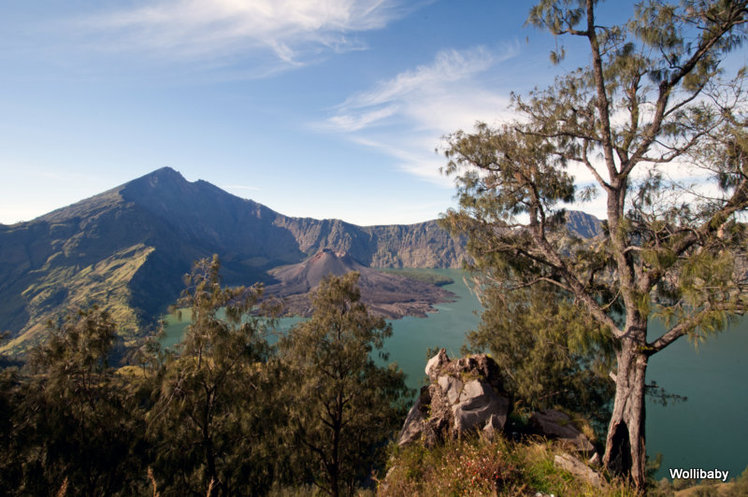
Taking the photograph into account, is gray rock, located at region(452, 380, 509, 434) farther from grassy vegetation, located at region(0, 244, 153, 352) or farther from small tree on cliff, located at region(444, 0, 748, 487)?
grassy vegetation, located at region(0, 244, 153, 352)

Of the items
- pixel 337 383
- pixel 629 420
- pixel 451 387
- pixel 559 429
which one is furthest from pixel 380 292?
pixel 629 420

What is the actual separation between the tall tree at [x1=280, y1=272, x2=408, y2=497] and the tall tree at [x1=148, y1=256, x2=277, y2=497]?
1.22m

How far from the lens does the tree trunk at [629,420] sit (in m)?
6.15

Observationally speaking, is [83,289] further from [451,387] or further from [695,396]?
[695,396]

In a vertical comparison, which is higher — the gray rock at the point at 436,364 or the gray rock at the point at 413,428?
the gray rock at the point at 436,364

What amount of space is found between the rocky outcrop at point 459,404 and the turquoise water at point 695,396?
292 cm

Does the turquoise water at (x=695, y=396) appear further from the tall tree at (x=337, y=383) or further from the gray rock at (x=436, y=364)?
the tall tree at (x=337, y=383)

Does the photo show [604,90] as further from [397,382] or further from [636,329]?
[397,382]

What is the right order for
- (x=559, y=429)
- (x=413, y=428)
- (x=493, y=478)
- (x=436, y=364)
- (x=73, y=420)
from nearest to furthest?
(x=493, y=478) → (x=73, y=420) → (x=413, y=428) → (x=559, y=429) → (x=436, y=364)

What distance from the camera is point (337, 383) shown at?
12047 millimetres

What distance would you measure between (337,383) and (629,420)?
28.0 ft

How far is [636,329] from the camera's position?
6285mm

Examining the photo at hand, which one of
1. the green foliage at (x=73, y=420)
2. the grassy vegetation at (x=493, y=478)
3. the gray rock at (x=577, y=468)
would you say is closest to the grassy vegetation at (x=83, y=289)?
the green foliage at (x=73, y=420)

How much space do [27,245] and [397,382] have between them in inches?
9287
